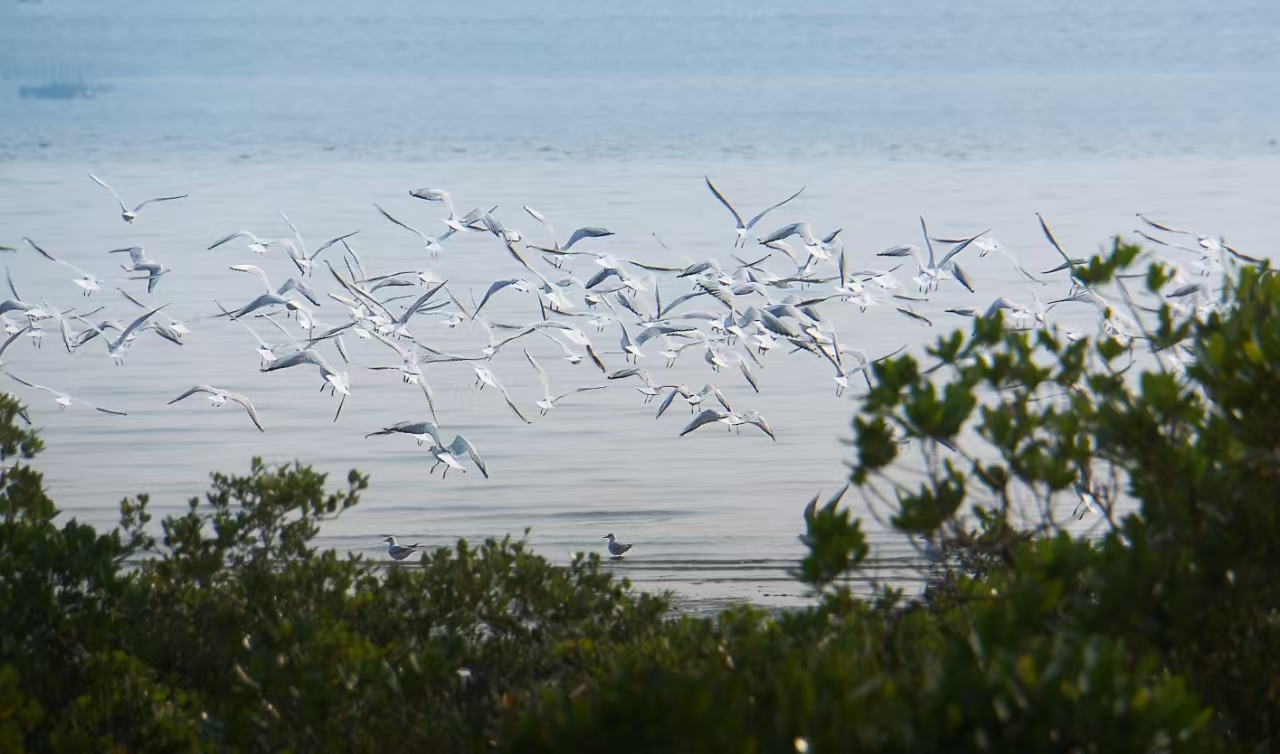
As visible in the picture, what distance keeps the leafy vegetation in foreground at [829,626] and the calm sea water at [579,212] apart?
146 centimetres

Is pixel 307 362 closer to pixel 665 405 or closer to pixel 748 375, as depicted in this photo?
pixel 665 405

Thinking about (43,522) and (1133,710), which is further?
(43,522)

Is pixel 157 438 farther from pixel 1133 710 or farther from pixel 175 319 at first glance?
pixel 1133 710

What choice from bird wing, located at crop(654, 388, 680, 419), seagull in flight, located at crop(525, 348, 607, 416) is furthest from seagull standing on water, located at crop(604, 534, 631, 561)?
bird wing, located at crop(654, 388, 680, 419)

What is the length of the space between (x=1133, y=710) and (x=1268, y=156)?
56.7m

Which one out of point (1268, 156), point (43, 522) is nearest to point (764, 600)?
point (43, 522)

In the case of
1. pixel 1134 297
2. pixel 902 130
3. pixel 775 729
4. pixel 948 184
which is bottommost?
pixel 775 729

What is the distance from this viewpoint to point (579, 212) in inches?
1576

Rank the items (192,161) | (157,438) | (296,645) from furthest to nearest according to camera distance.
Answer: (192,161) < (157,438) < (296,645)

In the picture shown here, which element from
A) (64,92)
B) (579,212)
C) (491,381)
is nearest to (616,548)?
(491,381)

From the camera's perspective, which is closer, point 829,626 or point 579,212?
point 829,626

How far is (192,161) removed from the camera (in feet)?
199

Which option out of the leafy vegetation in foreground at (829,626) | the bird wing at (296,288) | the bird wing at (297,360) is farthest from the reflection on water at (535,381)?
the bird wing at (296,288)

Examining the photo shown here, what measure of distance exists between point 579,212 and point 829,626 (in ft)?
115
